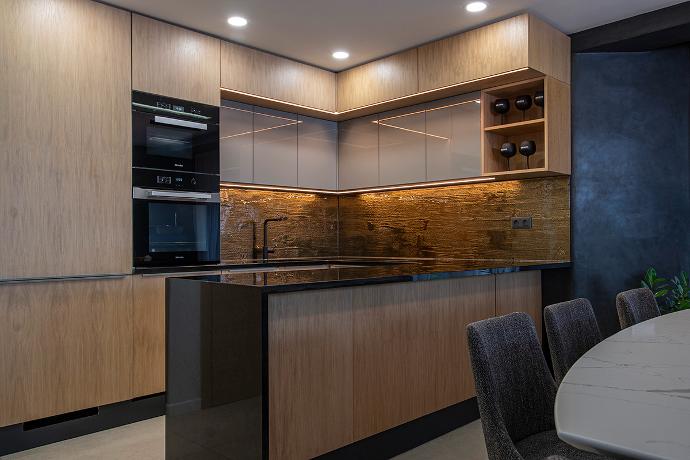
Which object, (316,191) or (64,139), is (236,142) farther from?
(64,139)

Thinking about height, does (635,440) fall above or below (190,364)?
above

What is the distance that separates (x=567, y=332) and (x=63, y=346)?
275cm

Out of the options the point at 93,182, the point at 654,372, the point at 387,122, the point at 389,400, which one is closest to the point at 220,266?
the point at 93,182

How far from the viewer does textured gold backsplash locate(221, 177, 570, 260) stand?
13.7 feet

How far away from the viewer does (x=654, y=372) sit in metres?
1.13

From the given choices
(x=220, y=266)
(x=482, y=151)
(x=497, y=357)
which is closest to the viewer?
(x=497, y=357)

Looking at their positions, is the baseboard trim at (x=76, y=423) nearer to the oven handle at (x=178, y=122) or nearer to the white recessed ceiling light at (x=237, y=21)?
the oven handle at (x=178, y=122)

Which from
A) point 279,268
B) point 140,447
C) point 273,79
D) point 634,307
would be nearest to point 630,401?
point 634,307

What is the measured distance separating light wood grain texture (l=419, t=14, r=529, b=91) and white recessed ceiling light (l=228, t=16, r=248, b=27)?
141 centimetres

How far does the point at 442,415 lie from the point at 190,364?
1.46 meters

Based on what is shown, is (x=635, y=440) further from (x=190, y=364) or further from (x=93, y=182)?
(x=93, y=182)

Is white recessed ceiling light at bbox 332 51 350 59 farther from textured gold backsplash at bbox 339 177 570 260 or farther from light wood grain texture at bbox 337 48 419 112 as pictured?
textured gold backsplash at bbox 339 177 570 260

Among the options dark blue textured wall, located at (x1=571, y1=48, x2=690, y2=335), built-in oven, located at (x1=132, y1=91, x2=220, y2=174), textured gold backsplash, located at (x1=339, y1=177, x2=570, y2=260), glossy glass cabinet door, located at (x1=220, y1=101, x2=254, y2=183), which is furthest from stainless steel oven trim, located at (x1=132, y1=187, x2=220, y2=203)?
dark blue textured wall, located at (x1=571, y1=48, x2=690, y2=335)

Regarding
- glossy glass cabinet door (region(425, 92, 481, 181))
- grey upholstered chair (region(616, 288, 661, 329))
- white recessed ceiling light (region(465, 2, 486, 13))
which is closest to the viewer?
grey upholstered chair (region(616, 288, 661, 329))
